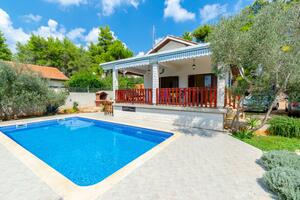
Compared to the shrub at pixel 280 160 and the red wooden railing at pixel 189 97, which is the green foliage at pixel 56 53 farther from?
the shrub at pixel 280 160

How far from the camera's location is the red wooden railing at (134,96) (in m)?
10.4

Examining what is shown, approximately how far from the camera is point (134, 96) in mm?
11008

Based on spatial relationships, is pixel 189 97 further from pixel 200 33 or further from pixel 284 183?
pixel 200 33

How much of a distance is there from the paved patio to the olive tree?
2.76 meters

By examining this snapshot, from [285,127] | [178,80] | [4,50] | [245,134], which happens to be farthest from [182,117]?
[4,50]

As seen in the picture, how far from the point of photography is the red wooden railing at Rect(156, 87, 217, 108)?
7.86 metres

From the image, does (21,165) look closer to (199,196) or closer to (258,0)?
(199,196)

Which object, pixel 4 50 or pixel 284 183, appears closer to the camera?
pixel 284 183

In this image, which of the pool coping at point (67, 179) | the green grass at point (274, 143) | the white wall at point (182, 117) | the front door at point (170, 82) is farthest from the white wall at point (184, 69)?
the pool coping at point (67, 179)

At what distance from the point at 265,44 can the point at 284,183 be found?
4.12 meters

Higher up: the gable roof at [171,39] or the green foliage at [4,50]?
the green foliage at [4,50]

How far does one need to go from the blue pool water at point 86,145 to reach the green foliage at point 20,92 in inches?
95.8

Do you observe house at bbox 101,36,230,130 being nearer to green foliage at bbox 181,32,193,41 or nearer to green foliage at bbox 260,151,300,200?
green foliage at bbox 260,151,300,200

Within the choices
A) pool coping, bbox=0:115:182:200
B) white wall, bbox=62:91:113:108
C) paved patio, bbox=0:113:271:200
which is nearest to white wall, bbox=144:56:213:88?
paved patio, bbox=0:113:271:200
